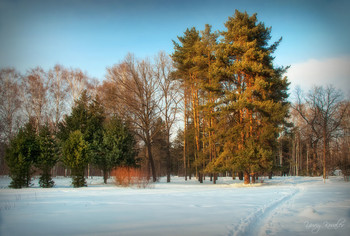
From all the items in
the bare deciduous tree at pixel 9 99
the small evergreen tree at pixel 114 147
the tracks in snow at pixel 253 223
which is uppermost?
the bare deciduous tree at pixel 9 99

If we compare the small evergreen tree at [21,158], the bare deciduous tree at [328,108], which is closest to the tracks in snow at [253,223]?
the small evergreen tree at [21,158]

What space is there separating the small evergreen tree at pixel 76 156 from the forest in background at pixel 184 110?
0.07 m

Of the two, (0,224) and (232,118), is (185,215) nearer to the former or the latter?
(0,224)

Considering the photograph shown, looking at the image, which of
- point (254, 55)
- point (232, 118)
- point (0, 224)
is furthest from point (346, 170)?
point (0, 224)

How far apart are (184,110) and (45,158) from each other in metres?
13.4

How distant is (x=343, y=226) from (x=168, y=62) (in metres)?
21.3

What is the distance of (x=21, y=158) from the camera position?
15.4 metres

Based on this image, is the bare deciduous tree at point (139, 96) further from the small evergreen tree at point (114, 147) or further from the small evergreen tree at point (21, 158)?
the small evergreen tree at point (21, 158)

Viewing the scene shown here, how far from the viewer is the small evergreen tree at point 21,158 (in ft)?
50.1

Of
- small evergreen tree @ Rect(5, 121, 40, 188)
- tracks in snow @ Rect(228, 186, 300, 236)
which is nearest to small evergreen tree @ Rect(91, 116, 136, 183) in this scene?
small evergreen tree @ Rect(5, 121, 40, 188)

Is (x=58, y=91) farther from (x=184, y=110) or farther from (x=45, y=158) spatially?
(x=184, y=110)

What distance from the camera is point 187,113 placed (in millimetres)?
25562

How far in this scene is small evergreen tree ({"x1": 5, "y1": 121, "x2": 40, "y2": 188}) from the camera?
15.3m

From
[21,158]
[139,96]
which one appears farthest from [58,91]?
[21,158]
